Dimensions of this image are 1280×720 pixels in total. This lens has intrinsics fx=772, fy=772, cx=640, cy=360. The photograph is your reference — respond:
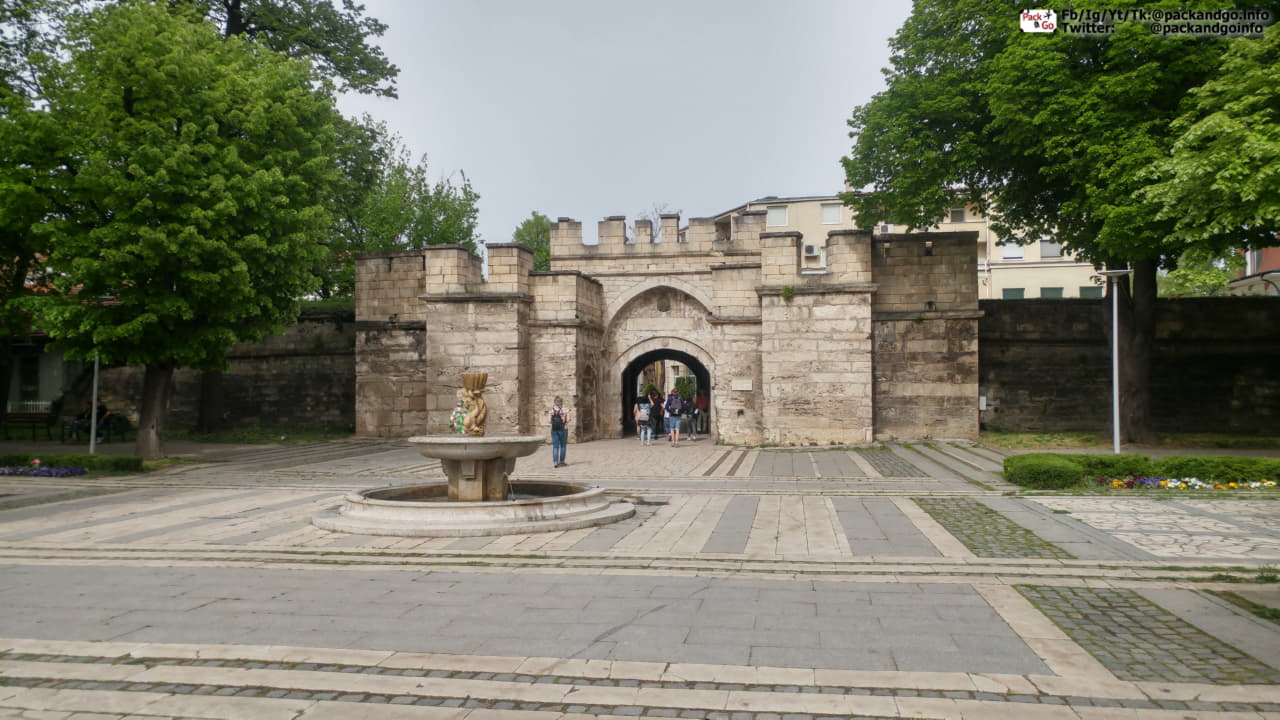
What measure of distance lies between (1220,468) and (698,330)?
14.2 m

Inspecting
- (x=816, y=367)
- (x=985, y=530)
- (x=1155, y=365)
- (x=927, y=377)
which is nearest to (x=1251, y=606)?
(x=985, y=530)

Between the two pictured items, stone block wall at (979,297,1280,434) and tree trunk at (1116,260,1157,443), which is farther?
stone block wall at (979,297,1280,434)

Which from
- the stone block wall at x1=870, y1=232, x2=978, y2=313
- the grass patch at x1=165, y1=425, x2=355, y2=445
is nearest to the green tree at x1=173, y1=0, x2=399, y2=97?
the grass patch at x1=165, y1=425, x2=355, y2=445

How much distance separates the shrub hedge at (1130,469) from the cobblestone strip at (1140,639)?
6316 mm

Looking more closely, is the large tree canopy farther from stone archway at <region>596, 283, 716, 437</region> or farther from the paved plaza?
the paved plaza

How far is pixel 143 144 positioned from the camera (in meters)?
15.3

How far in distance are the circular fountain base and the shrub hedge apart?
22.3 ft

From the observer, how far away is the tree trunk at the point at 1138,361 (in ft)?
59.1

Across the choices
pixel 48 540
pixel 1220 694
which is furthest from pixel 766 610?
pixel 48 540

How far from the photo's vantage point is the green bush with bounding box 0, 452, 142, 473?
52.5 ft

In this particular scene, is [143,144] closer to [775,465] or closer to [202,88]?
[202,88]

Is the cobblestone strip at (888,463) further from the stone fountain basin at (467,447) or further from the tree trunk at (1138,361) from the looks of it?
the stone fountain basin at (467,447)

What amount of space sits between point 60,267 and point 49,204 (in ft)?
4.24

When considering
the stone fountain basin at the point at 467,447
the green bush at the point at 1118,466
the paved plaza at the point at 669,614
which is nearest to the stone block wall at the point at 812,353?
the green bush at the point at 1118,466
